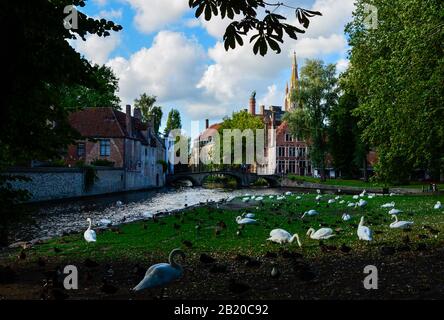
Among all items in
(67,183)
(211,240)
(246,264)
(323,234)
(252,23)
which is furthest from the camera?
(67,183)

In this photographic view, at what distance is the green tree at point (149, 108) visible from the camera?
3707 inches

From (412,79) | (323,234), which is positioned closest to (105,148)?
(412,79)

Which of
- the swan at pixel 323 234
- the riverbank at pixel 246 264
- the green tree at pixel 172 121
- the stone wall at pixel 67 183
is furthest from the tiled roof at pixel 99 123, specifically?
the swan at pixel 323 234

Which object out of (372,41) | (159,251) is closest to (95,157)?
(372,41)

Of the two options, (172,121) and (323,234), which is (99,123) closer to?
(172,121)

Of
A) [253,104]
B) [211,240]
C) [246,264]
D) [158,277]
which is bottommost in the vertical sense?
[211,240]

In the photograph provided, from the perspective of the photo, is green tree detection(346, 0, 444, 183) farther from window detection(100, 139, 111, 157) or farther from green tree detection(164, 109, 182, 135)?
green tree detection(164, 109, 182, 135)

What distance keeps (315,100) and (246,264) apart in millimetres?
58197

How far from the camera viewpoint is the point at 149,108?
3755 inches

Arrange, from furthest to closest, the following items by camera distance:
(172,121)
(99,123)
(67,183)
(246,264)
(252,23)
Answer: (172,121) → (99,123) → (67,183) → (246,264) → (252,23)

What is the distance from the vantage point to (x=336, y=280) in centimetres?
814

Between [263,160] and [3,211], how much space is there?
10246 centimetres

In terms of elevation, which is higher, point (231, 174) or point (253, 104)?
point (253, 104)
